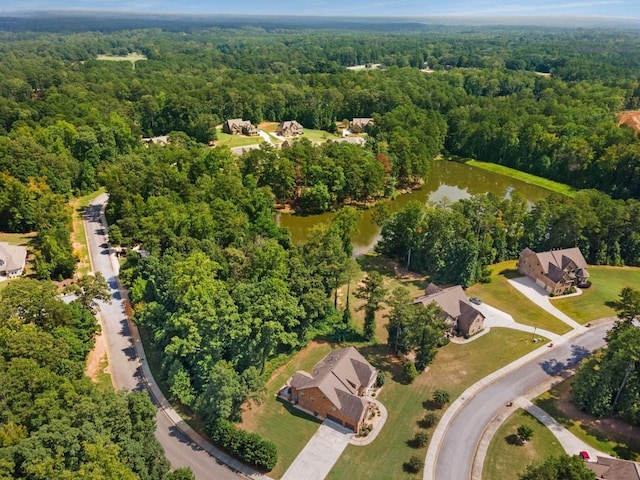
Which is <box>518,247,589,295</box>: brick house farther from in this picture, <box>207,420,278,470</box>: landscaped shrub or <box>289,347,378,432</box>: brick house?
<box>207,420,278,470</box>: landscaped shrub

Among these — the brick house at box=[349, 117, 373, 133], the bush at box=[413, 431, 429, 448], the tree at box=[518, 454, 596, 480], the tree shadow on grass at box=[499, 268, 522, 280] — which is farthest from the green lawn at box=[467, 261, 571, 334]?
the brick house at box=[349, 117, 373, 133]

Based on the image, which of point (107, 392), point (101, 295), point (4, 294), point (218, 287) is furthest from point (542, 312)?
point (4, 294)

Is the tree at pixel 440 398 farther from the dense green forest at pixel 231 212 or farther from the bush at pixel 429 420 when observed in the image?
the dense green forest at pixel 231 212

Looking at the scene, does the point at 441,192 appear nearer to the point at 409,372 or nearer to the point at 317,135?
the point at 317,135

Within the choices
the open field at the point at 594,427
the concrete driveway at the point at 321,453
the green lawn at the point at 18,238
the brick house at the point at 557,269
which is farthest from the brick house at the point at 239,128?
the open field at the point at 594,427

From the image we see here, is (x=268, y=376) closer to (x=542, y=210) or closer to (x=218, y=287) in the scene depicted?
(x=218, y=287)

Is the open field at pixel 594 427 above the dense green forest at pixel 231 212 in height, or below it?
below
